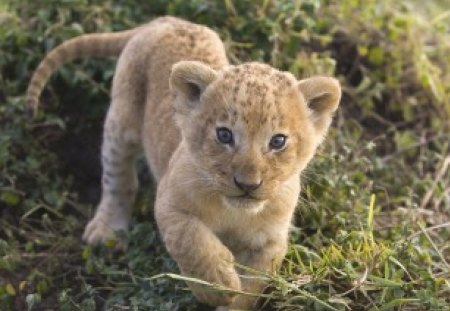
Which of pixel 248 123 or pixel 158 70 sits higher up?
pixel 248 123

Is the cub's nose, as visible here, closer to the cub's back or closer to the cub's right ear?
the cub's right ear

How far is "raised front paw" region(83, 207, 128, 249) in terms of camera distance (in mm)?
6117

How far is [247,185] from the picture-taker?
4.42 meters

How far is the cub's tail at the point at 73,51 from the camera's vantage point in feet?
21.1

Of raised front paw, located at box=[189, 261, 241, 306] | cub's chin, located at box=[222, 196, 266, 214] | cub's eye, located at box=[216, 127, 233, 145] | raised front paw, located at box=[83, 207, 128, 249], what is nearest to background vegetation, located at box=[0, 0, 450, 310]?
raised front paw, located at box=[83, 207, 128, 249]

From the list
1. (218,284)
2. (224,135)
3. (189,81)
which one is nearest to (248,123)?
(224,135)

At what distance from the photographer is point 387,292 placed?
482 centimetres

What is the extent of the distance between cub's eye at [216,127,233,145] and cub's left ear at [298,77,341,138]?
1.65 feet

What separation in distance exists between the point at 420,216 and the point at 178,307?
186 centimetres

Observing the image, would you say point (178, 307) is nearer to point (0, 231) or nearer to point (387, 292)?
point (387, 292)

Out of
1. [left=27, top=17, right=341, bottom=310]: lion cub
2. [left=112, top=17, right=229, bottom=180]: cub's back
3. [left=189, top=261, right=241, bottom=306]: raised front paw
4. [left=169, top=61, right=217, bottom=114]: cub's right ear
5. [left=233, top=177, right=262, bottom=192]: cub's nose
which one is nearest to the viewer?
[left=233, top=177, right=262, bottom=192]: cub's nose

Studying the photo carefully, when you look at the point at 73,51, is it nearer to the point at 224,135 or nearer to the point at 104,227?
the point at 104,227

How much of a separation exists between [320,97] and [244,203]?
74cm

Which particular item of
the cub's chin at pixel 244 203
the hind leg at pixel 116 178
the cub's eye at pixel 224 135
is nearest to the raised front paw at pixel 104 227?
the hind leg at pixel 116 178
